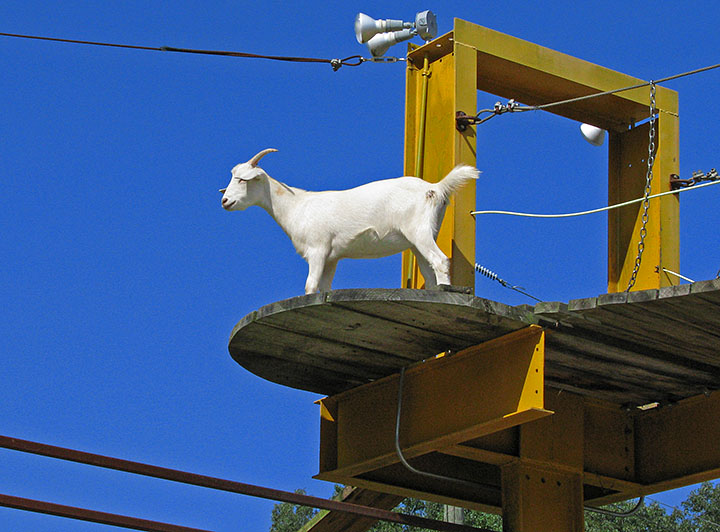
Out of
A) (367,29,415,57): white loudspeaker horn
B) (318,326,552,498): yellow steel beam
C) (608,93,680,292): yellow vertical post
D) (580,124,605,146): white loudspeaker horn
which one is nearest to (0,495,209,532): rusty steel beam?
(318,326,552,498): yellow steel beam

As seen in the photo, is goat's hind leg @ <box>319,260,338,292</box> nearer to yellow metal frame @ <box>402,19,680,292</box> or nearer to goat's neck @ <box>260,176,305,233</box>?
goat's neck @ <box>260,176,305,233</box>

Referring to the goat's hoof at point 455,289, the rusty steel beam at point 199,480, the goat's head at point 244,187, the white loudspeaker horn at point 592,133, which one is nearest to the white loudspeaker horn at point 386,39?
the goat's head at point 244,187

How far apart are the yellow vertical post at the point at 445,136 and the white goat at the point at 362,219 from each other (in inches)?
30.2

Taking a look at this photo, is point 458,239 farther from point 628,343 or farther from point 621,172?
point 621,172

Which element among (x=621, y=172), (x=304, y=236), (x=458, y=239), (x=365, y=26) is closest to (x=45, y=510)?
(x=304, y=236)

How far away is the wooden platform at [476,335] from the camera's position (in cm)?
1052

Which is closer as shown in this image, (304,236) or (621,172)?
(304,236)

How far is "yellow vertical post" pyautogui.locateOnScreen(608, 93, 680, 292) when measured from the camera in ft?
45.4

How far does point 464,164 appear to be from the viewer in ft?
41.0

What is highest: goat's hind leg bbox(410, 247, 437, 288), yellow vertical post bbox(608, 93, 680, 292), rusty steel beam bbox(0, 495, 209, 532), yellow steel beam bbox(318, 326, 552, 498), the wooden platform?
yellow vertical post bbox(608, 93, 680, 292)

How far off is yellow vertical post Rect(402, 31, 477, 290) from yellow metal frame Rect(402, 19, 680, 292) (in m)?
0.01

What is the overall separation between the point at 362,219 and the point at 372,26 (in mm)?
2539

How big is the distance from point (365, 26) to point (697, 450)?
219 inches

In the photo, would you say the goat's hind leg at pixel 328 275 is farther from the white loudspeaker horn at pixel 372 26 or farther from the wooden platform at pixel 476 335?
the white loudspeaker horn at pixel 372 26
